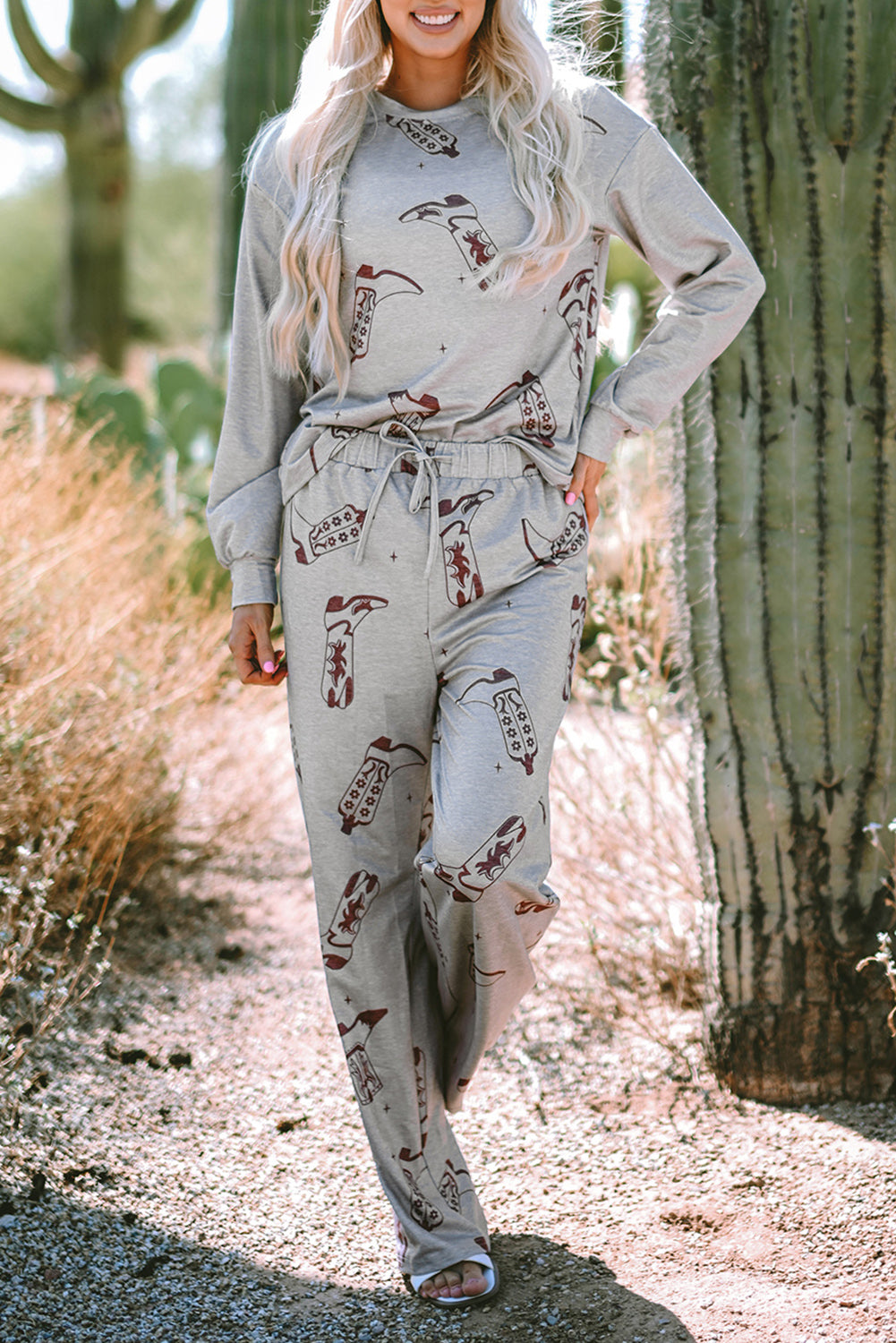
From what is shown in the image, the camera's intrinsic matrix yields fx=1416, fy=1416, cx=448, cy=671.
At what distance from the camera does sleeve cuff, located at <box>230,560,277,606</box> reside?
2322 mm

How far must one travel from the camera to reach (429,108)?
7.29ft

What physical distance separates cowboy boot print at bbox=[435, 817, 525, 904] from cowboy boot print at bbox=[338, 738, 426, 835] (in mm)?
196

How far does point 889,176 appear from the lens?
8.43 feet

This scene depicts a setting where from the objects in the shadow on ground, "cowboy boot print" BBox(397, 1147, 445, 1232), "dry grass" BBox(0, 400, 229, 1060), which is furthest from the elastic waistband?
the shadow on ground

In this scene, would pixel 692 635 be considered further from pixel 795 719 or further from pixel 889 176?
pixel 889 176

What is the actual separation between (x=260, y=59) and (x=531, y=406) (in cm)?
574

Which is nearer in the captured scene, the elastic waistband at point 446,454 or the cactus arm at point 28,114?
the elastic waistband at point 446,454

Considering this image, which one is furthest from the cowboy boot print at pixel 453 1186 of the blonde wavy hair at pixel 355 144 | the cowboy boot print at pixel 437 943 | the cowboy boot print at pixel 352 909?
the blonde wavy hair at pixel 355 144

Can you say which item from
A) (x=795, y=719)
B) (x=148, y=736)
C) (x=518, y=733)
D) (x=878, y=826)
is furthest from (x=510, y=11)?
(x=148, y=736)

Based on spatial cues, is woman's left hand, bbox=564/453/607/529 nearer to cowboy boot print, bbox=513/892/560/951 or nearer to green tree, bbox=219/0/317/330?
cowboy boot print, bbox=513/892/560/951

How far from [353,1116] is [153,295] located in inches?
868

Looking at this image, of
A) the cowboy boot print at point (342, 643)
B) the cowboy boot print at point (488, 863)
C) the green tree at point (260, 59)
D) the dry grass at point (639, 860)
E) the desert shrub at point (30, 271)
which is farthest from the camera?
the desert shrub at point (30, 271)

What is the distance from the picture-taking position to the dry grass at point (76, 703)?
3.39m

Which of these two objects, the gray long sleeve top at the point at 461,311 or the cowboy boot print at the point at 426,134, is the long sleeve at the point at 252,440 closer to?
the gray long sleeve top at the point at 461,311
